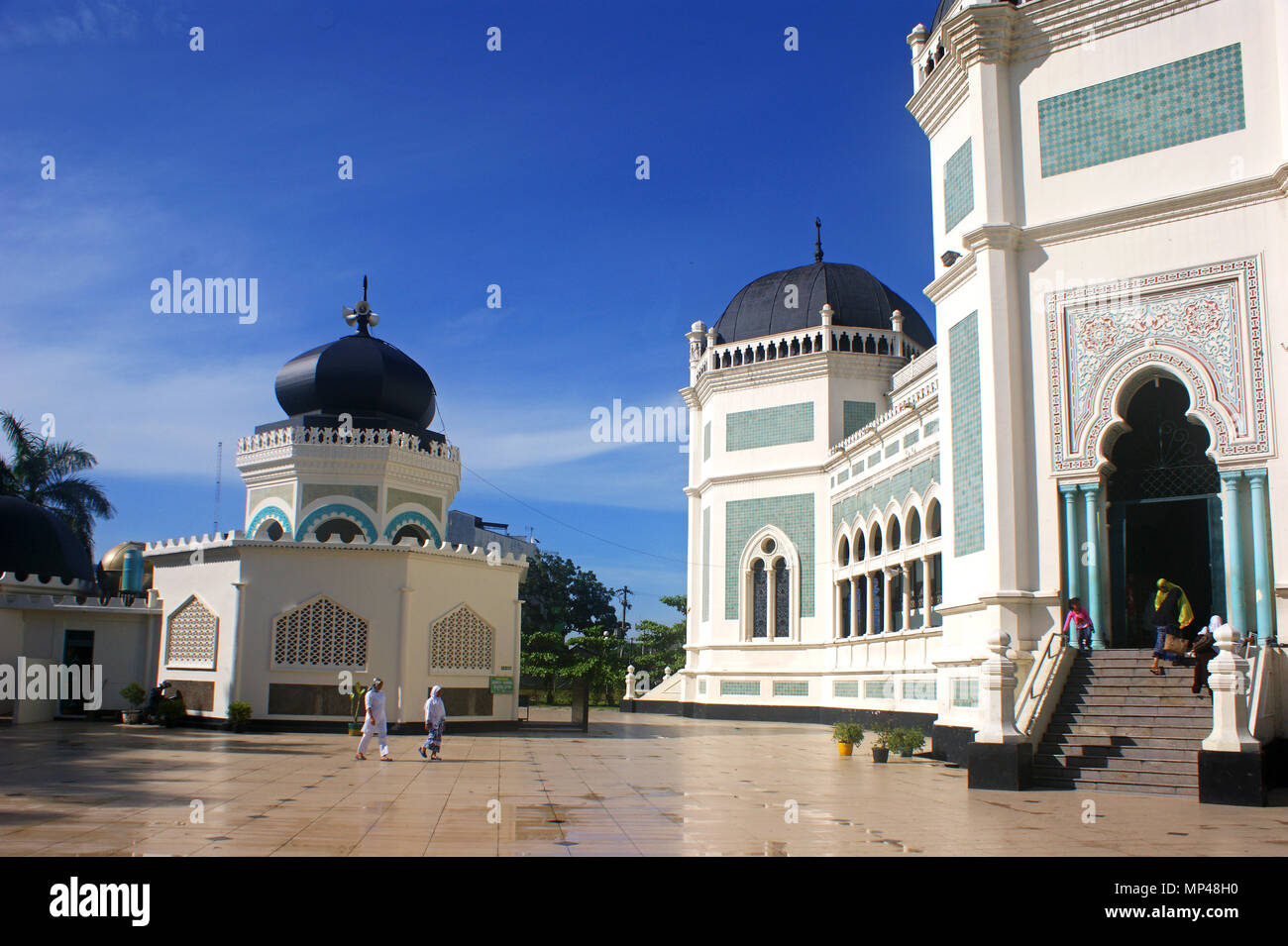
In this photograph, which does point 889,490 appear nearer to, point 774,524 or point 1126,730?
point 774,524

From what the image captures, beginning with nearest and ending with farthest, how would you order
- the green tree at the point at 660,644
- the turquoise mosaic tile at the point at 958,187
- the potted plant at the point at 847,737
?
the turquoise mosaic tile at the point at 958,187
the potted plant at the point at 847,737
the green tree at the point at 660,644

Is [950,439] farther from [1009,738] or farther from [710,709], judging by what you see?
[710,709]

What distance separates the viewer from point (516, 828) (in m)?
9.67

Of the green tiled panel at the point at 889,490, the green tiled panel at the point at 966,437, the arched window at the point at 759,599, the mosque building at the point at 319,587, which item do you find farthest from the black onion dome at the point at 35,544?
the green tiled panel at the point at 966,437

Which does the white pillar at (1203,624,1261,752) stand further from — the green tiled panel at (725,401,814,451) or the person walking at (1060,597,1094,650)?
the green tiled panel at (725,401,814,451)

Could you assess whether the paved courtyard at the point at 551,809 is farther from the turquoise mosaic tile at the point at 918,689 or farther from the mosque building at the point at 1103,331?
the turquoise mosaic tile at the point at 918,689

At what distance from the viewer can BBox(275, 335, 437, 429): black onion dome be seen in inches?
1118

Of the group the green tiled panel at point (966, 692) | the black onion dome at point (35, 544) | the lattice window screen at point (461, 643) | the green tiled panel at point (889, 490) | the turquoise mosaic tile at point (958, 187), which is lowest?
the green tiled panel at point (966, 692)

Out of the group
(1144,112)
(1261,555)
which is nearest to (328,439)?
(1144,112)

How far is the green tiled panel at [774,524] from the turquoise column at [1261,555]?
17949 mm

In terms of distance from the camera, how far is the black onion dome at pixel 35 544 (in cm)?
3120

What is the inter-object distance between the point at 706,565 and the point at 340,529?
40.7ft
